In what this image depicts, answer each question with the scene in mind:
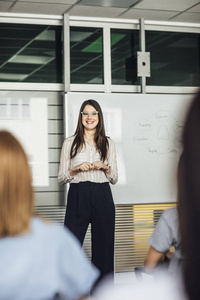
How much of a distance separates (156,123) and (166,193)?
2.52 ft

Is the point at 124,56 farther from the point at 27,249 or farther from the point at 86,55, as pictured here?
the point at 27,249

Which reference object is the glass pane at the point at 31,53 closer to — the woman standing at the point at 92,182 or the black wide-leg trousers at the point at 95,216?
the woman standing at the point at 92,182

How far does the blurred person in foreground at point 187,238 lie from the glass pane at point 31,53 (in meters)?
4.55

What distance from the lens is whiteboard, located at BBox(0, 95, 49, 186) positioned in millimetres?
5172

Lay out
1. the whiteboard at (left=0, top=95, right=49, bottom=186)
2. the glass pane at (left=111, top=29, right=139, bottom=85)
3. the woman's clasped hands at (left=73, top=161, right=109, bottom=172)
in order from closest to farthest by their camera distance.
Result: the woman's clasped hands at (left=73, top=161, right=109, bottom=172) < the whiteboard at (left=0, top=95, right=49, bottom=186) < the glass pane at (left=111, top=29, right=139, bottom=85)

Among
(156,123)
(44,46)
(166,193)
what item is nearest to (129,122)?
(156,123)

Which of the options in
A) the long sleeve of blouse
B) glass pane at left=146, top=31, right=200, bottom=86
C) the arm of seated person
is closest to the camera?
the arm of seated person

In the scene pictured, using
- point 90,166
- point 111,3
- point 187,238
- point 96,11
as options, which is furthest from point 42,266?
→ point 96,11

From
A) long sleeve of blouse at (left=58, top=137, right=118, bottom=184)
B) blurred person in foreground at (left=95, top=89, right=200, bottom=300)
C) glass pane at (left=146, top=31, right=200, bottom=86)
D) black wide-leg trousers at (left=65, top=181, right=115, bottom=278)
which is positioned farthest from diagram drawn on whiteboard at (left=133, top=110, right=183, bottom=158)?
blurred person in foreground at (left=95, top=89, right=200, bottom=300)

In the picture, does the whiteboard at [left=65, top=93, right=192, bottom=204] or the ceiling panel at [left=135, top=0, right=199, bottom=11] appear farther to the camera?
the whiteboard at [left=65, top=93, right=192, bottom=204]

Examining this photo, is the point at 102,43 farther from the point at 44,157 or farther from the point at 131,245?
the point at 131,245

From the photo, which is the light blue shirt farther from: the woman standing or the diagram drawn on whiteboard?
the diagram drawn on whiteboard

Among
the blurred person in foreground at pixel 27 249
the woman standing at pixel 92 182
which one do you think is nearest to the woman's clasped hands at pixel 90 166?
the woman standing at pixel 92 182

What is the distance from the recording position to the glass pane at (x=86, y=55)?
5.36 metres
